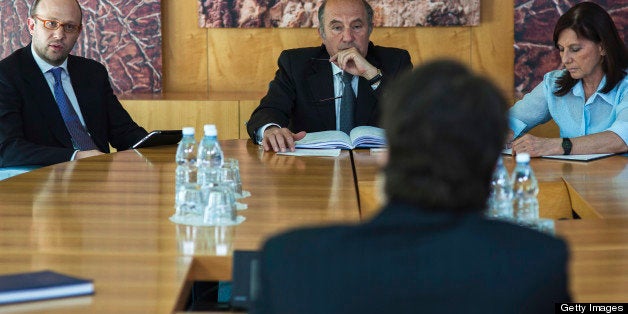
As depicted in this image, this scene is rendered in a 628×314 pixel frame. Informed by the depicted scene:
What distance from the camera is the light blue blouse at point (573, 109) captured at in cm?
383

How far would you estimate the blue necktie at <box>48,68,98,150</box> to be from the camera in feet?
13.7

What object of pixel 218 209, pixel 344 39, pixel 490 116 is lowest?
pixel 218 209

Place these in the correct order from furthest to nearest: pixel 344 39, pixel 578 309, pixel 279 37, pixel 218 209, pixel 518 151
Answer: pixel 279 37
pixel 344 39
pixel 518 151
pixel 218 209
pixel 578 309

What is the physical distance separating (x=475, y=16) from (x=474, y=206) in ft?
15.3

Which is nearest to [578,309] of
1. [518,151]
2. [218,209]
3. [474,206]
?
[474,206]

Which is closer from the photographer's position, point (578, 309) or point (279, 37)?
point (578, 309)

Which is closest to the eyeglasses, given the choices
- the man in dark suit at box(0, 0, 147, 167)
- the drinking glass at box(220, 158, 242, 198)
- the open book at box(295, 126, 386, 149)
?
the man in dark suit at box(0, 0, 147, 167)

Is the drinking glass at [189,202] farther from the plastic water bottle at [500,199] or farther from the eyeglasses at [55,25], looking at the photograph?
the eyeglasses at [55,25]

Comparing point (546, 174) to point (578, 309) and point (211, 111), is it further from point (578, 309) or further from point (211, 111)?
point (211, 111)

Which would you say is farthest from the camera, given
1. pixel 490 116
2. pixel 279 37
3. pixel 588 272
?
pixel 279 37

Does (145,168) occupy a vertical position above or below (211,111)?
below

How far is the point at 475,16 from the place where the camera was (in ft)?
18.7

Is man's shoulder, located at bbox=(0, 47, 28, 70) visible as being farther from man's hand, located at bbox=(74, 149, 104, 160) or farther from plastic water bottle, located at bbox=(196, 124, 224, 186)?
plastic water bottle, located at bbox=(196, 124, 224, 186)

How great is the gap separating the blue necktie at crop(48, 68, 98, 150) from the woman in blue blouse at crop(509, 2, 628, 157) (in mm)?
1990
